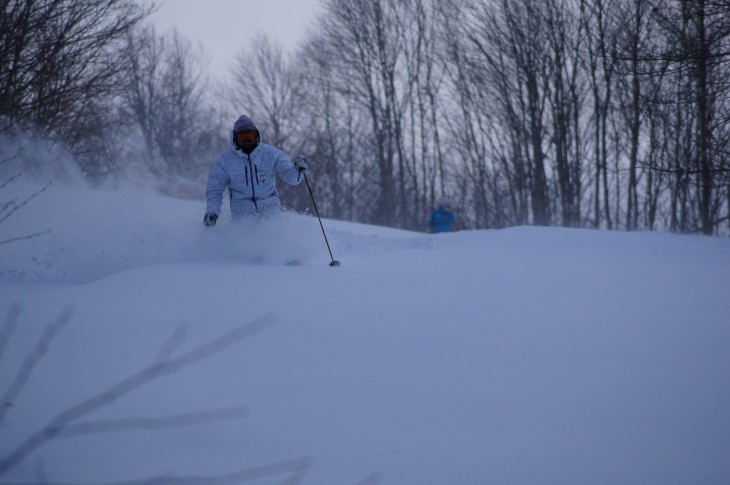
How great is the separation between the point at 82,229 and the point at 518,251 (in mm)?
5684

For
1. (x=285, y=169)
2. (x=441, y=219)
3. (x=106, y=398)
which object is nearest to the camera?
(x=106, y=398)

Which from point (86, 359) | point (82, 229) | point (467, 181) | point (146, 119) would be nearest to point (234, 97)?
point (146, 119)

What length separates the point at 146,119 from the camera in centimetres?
2786

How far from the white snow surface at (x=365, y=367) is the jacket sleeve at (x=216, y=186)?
233mm

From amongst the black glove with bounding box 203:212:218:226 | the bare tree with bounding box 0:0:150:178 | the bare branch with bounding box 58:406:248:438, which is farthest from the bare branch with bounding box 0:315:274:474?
the bare tree with bounding box 0:0:150:178

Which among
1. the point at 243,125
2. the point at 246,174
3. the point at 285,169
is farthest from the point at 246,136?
the point at 285,169

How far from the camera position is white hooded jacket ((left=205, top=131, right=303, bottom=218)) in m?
5.86

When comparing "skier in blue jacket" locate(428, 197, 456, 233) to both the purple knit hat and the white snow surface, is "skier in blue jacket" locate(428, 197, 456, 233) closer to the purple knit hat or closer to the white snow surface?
the white snow surface

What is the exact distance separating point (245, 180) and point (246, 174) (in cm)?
7

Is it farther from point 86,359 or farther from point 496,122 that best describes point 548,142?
point 86,359

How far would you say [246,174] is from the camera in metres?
5.86

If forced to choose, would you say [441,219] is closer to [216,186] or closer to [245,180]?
[245,180]

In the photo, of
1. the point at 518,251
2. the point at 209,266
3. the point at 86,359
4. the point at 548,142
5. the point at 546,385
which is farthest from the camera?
the point at 548,142

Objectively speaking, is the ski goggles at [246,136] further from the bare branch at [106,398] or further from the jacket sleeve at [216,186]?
the bare branch at [106,398]
